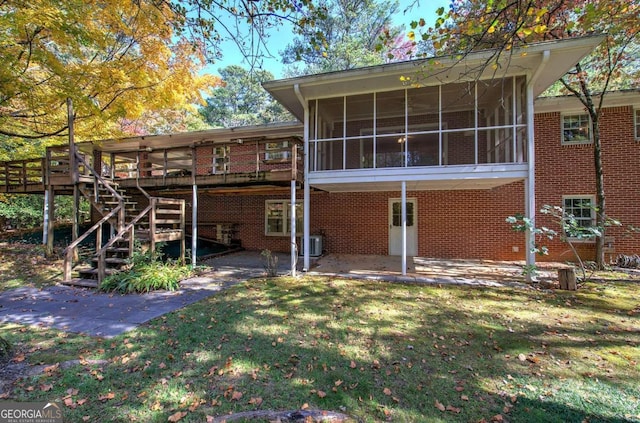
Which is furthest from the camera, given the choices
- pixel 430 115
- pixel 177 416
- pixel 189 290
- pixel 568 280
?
pixel 430 115

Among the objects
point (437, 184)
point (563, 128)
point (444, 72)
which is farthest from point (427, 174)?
point (563, 128)

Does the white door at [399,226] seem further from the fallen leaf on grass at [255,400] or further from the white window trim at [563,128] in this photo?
the fallen leaf on grass at [255,400]

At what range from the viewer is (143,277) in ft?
20.3

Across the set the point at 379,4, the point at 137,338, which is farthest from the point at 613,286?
the point at 379,4

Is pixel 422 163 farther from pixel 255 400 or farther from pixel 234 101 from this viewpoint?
pixel 234 101

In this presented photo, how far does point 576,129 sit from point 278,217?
34.8 feet

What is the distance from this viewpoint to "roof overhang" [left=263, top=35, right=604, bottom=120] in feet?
18.8

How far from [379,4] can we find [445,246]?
18.1m

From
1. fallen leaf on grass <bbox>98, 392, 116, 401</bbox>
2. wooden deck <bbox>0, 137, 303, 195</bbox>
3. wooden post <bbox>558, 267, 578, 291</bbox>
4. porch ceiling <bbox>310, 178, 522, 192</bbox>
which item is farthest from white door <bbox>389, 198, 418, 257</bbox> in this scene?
fallen leaf on grass <bbox>98, 392, 116, 401</bbox>

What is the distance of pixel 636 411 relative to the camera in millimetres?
2422

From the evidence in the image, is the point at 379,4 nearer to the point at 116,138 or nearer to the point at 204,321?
the point at 116,138

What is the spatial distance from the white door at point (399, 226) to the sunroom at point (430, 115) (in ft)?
5.29

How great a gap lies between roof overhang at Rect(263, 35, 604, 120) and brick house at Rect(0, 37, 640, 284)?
30 mm

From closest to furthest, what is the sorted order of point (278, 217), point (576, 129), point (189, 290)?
point (189, 290) < point (576, 129) < point (278, 217)
